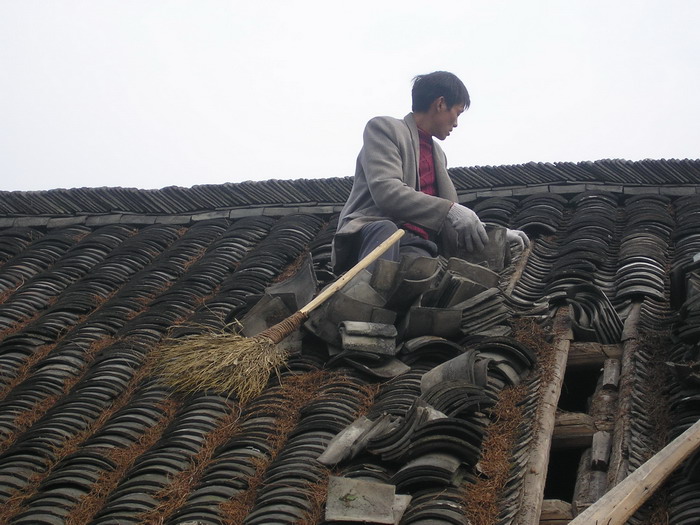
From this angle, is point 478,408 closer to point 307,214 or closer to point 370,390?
point 370,390

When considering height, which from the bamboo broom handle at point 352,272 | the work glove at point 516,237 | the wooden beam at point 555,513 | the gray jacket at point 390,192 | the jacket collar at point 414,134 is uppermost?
the jacket collar at point 414,134

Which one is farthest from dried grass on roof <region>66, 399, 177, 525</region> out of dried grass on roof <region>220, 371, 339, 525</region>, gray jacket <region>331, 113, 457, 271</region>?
gray jacket <region>331, 113, 457, 271</region>

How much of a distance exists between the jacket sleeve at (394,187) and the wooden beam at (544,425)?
1.07m

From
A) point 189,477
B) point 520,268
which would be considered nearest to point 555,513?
point 189,477

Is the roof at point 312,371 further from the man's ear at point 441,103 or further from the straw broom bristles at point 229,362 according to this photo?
the man's ear at point 441,103

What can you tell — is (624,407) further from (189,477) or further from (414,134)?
(414,134)

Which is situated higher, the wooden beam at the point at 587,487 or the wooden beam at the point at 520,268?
the wooden beam at the point at 520,268

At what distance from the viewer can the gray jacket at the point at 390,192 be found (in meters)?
6.32

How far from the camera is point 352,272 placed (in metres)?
5.82

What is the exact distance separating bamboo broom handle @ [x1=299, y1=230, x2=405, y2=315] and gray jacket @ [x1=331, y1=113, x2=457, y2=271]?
0.81ft

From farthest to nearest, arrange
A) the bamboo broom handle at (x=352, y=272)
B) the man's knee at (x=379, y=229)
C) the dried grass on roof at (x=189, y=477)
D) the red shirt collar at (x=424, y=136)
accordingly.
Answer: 1. the red shirt collar at (x=424, y=136)
2. the man's knee at (x=379, y=229)
3. the bamboo broom handle at (x=352, y=272)
4. the dried grass on roof at (x=189, y=477)

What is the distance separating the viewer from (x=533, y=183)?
28.9 feet

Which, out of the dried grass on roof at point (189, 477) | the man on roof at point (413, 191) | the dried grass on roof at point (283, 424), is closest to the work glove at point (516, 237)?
the man on roof at point (413, 191)

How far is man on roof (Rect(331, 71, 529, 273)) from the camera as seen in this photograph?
248 inches
